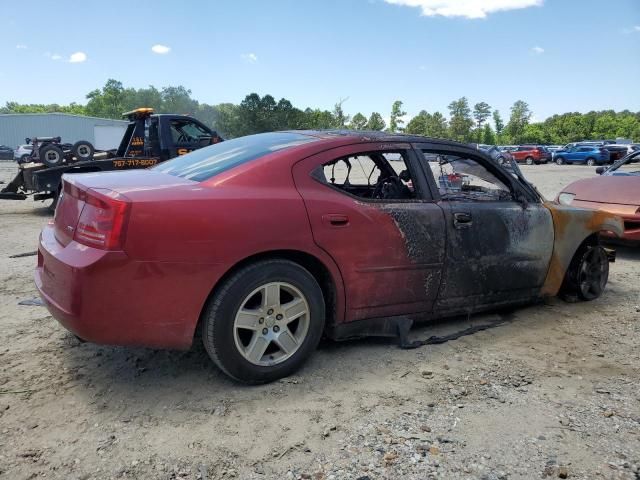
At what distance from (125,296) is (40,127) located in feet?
219

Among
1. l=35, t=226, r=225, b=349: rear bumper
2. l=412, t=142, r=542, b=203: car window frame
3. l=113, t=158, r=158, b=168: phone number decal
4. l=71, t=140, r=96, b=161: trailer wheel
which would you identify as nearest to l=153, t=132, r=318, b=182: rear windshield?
l=35, t=226, r=225, b=349: rear bumper

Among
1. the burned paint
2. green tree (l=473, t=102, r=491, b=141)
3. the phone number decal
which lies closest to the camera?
the burned paint

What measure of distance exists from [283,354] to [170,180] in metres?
1.23

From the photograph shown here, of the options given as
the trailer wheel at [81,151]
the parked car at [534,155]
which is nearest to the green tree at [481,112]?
the parked car at [534,155]

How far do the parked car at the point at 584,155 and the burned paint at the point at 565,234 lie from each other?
3756 centimetres

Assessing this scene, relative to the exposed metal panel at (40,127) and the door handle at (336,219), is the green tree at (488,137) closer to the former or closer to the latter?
the exposed metal panel at (40,127)

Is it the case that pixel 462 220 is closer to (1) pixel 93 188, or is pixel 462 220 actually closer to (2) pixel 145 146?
(1) pixel 93 188

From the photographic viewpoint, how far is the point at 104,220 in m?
2.61

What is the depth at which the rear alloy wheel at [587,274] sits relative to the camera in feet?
15.4

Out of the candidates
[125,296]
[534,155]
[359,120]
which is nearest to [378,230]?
[125,296]

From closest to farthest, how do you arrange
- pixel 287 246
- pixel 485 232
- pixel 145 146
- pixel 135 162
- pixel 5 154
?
1. pixel 287 246
2. pixel 485 232
3. pixel 135 162
4. pixel 145 146
5. pixel 5 154

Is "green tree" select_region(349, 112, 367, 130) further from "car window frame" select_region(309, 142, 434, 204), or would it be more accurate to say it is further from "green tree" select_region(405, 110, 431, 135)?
"car window frame" select_region(309, 142, 434, 204)

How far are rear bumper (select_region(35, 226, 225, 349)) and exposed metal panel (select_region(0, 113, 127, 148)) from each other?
6373 centimetres

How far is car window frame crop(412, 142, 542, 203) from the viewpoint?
12.0 feet
